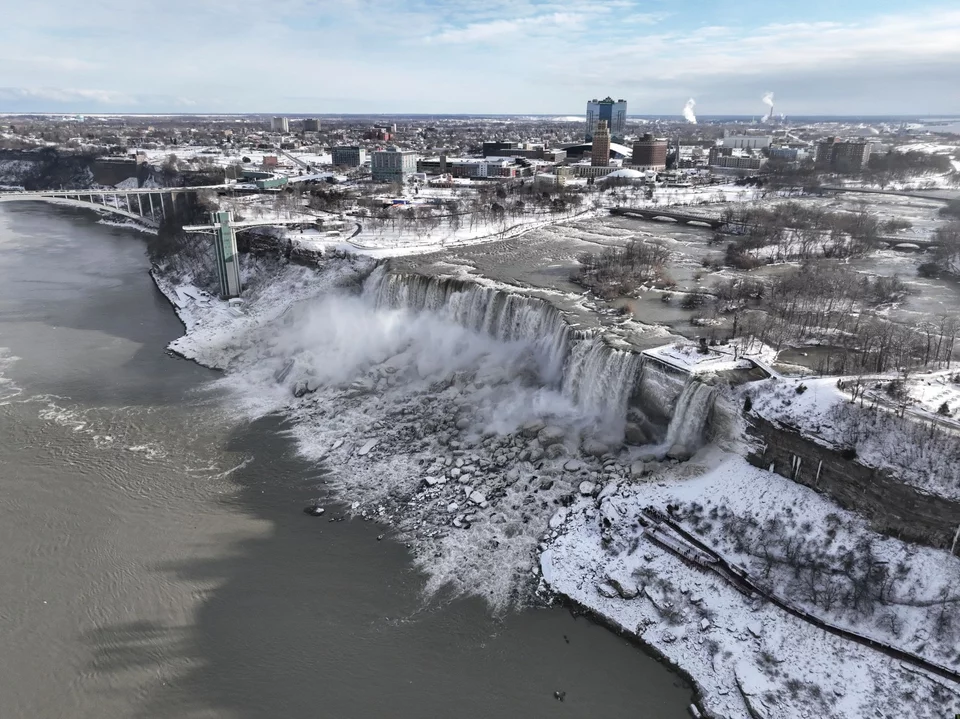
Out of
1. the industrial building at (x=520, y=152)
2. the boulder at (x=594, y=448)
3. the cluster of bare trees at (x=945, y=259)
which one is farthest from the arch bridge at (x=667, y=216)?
the industrial building at (x=520, y=152)

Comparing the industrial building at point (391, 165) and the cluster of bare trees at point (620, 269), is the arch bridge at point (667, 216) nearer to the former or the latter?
the cluster of bare trees at point (620, 269)

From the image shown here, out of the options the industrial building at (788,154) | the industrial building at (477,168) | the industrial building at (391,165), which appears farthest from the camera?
the industrial building at (788,154)

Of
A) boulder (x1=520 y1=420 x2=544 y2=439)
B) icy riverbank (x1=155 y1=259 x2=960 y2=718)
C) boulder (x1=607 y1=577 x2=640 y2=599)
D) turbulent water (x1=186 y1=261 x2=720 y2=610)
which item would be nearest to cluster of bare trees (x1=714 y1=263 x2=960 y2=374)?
turbulent water (x1=186 y1=261 x2=720 y2=610)

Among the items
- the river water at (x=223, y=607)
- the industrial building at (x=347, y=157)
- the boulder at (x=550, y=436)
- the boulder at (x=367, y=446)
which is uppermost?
the industrial building at (x=347, y=157)

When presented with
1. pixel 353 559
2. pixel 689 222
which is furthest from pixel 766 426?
pixel 689 222

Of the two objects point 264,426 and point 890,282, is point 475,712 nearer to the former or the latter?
point 264,426

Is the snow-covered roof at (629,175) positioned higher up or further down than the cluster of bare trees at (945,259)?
higher up

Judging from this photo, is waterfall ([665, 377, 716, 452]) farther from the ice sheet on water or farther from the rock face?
the ice sheet on water
